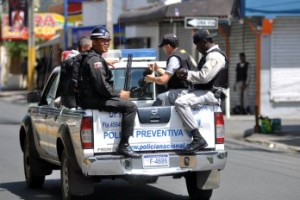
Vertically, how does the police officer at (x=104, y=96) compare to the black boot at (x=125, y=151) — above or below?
above

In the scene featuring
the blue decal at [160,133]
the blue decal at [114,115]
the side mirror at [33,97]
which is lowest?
the blue decal at [160,133]

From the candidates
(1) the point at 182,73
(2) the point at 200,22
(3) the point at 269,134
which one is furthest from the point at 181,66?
(2) the point at 200,22

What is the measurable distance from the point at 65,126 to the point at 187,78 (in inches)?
62.4

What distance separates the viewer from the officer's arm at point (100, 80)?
8992 mm

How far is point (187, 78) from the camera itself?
31.0ft

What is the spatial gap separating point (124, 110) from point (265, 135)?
1139 centimetres

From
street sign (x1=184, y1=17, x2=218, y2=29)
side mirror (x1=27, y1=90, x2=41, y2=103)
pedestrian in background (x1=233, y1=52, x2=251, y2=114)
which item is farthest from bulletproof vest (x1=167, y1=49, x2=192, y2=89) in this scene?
pedestrian in background (x1=233, y1=52, x2=251, y2=114)

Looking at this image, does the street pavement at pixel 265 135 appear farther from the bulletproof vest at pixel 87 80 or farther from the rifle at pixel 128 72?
the bulletproof vest at pixel 87 80

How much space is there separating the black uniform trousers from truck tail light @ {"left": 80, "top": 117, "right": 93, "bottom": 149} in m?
0.25

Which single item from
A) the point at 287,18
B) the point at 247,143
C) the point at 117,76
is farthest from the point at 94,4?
the point at 117,76

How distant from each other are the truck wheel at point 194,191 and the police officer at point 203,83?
83cm

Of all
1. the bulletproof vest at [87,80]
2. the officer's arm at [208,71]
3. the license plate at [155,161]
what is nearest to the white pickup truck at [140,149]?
the license plate at [155,161]

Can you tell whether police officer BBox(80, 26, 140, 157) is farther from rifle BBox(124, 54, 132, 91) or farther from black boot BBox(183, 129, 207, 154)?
rifle BBox(124, 54, 132, 91)

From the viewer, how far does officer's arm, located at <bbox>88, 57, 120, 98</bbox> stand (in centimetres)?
899
